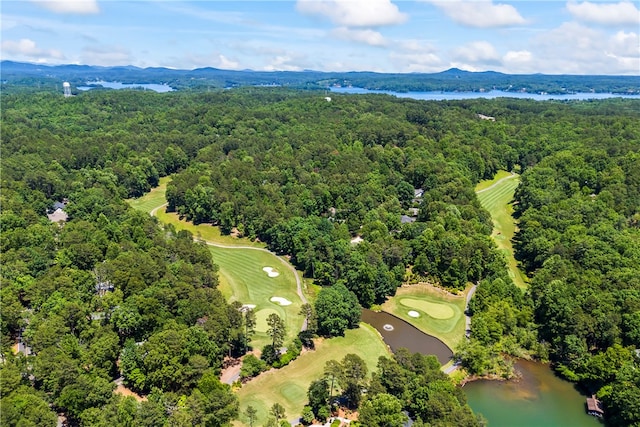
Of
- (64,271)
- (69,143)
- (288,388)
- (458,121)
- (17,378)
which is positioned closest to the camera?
(17,378)

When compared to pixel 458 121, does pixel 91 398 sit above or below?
below

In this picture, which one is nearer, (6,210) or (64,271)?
(64,271)

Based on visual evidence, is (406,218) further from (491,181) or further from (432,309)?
(491,181)

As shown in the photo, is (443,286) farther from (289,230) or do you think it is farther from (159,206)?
(159,206)

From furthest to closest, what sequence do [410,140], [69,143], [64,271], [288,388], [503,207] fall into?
[410,140] → [69,143] → [503,207] → [64,271] → [288,388]

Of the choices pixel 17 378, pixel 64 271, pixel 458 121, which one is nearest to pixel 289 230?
pixel 64 271

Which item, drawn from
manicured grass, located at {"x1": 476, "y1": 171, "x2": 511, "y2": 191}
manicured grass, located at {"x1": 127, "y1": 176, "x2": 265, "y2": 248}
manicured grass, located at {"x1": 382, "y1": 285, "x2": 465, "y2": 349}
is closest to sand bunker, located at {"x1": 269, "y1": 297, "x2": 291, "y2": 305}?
manicured grass, located at {"x1": 382, "y1": 285, "x2": 465, "y2": 349}

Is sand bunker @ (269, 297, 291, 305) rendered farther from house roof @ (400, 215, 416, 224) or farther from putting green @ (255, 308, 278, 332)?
house roof @ (400, 215, 416, 224)
